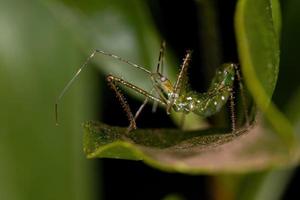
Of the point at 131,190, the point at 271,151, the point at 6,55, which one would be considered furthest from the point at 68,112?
the point at 271,151

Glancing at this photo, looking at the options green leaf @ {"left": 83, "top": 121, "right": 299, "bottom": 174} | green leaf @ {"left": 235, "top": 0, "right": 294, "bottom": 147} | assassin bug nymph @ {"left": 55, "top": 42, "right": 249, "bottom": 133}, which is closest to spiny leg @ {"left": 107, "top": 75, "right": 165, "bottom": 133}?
assassin bug nymph @ {"left": 55, "top": 42, "right": 249, "bottom": 133}

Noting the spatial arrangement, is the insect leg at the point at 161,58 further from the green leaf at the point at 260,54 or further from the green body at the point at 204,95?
the green leaf at the point at 260,54

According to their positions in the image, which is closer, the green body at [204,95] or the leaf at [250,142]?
the leaf at [250,142]

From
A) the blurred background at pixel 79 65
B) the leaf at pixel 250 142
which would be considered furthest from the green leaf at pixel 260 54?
the blurred background at pixel 79 65

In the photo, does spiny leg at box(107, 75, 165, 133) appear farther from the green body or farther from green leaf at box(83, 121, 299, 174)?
green leaf at box(83, 121, 299, 174)

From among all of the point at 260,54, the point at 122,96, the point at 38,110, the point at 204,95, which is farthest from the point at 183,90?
the point at 260,54

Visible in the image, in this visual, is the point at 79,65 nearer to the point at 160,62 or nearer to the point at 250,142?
the point at 160,62
